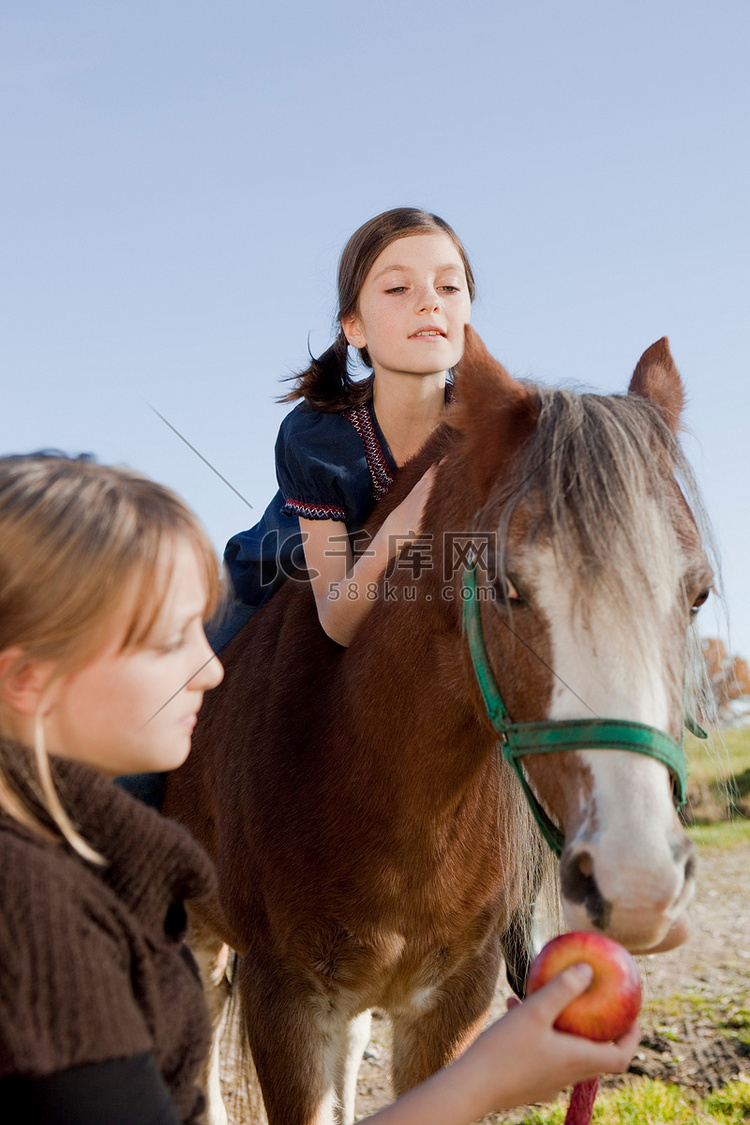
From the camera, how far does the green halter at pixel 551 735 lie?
1.59 meters

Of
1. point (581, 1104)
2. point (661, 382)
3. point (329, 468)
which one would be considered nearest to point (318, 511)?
point (329, 468)

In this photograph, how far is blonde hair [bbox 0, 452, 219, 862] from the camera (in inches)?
49.9

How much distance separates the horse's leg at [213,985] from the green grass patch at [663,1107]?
1.33 metres

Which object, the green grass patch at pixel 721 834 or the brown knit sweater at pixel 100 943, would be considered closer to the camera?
the brown knit sweater at pixel 100 943

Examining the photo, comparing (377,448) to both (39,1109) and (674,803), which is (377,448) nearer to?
(674,803)

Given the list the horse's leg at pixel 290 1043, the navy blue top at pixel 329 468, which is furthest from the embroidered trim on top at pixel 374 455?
the horse's leg at pixel 290 1043

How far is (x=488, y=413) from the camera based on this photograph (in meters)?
2.16

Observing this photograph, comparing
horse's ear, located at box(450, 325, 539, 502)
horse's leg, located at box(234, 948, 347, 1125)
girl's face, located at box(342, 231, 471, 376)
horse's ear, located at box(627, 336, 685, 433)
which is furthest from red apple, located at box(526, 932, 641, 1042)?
girl's face, located at box(342, 231, 471, 376)

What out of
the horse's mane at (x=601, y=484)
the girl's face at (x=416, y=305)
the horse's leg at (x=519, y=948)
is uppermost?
the girl's face at (x=416, y=305)

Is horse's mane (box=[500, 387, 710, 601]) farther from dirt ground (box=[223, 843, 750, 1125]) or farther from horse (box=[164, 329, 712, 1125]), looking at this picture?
dirt ground (box=[223, 843, 750, 1125])

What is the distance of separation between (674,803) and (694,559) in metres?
0.49

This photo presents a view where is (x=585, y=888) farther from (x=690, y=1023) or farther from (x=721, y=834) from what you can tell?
(x=721, y=834)

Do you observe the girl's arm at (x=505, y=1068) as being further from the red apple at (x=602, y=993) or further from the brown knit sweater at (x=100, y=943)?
the brown knit sweater at (x=100, y=943)

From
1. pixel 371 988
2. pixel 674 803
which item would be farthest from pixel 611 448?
pixel 371 988
